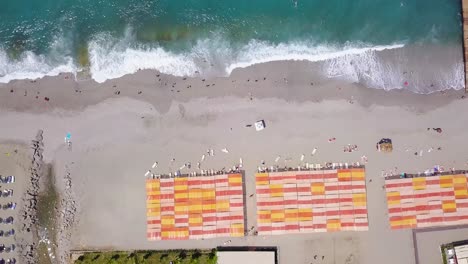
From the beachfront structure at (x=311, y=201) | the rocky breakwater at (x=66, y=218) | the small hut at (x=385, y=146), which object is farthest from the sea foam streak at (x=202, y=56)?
the beachfront structure at (x=311, y=201)

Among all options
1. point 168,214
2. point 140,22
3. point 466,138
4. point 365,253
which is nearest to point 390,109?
point 466,138

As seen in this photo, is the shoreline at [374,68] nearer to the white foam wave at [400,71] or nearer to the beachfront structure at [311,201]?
the white foam wave at [400,71]

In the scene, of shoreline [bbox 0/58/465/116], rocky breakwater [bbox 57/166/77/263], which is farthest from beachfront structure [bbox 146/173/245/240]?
shoreline [bbox 0/58/465/116]

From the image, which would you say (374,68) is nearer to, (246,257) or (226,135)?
(226,135)

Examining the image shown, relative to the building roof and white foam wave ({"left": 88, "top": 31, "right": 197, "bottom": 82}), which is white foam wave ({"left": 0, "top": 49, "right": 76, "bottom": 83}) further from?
the building roof

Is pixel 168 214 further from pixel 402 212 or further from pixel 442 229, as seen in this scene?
pixel 442 229

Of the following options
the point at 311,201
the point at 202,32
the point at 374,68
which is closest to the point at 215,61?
the point at 202,32

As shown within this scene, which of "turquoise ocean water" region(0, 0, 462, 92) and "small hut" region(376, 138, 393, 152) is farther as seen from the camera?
"turquoise ocean water" region(0, 0, 462, 92)
